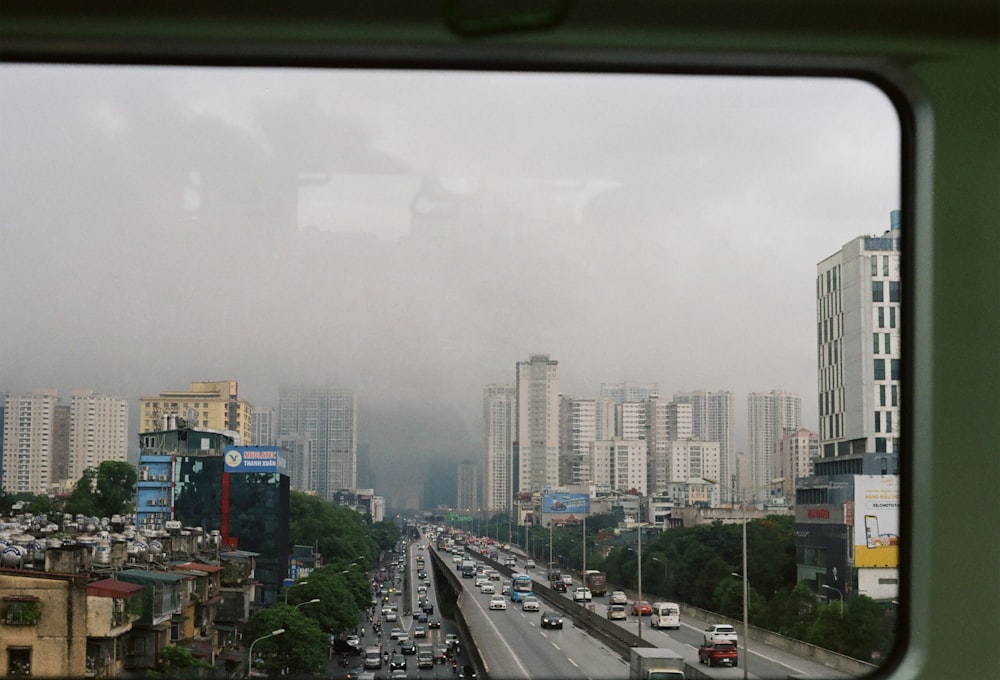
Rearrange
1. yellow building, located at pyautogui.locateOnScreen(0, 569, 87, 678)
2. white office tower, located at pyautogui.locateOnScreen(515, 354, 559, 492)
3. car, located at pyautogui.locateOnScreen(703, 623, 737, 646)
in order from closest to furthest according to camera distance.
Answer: yellow building, located at pyautogui.locateOnScreen(0, 569, 87, 678)
white office tower, located at pyautogui.locateOnScreen(515, 354, 559, 492)
car, located at pyautogui.locateOnScreen(703, 623, 737, 646)

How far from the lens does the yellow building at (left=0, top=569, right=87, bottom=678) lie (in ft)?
6.52

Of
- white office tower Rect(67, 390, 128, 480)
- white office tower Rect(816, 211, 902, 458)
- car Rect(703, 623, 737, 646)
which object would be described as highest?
white office tower Rect(816, 211, 902, 458)

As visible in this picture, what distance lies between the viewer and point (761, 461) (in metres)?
2.34

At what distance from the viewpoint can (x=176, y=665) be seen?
2.11 metres

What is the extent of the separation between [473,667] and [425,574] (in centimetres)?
45

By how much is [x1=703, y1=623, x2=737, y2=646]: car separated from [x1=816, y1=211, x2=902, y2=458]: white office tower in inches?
21.2

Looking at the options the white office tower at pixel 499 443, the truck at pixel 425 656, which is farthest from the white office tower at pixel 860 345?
the truck at pixel 425 656

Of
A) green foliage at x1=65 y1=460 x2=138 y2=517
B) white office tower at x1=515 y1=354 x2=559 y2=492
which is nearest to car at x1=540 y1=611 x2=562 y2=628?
white office tower at x1=515 y1=354 x2=559 y2=492

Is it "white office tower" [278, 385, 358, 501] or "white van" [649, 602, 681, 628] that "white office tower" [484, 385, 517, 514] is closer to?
"white office tower" [278, 385, 358, 501]

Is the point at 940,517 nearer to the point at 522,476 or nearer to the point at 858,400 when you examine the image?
the point at 858,400

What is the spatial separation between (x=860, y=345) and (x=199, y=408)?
5.40 ft

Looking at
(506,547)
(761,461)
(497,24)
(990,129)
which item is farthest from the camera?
(506,547)

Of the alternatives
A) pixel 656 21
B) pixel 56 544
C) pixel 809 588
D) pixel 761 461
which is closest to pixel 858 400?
pixel 761 461

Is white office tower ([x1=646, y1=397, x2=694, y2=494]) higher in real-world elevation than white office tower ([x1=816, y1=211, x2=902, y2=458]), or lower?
lower
